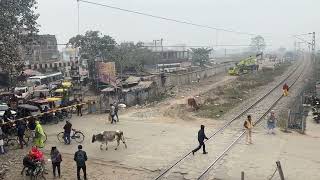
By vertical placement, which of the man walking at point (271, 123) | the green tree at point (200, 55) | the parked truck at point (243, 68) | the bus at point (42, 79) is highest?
the green tree at point (200, 55)

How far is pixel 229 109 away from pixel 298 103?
6.17m

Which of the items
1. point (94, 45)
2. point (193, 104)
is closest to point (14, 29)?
point (193, 104)

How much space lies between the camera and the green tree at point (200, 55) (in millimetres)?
94500

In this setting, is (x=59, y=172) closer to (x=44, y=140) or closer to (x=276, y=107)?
(x=44, y=140)

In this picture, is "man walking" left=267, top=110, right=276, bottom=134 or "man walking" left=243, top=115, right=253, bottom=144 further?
"man walking" left=267, top=110, right=276, bottom=134

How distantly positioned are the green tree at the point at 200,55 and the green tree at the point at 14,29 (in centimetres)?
5666

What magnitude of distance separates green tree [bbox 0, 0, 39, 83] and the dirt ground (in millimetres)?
A: 6202

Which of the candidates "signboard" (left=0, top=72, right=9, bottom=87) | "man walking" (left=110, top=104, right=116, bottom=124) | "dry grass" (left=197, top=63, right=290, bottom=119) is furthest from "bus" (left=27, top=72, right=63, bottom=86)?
"man walking" (left=110, top=104, right=116, bottom=124)

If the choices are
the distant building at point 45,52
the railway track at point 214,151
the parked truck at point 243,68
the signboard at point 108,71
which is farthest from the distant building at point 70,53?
the railway track at point 214,151

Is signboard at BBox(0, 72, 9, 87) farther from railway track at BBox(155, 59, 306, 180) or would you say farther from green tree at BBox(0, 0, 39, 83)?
railway track at BBox(155, 59, 306, 180)

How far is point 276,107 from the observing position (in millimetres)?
34906

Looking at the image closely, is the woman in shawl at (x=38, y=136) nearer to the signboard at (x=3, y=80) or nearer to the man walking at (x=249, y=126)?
the man walking at (x=249, y=126)

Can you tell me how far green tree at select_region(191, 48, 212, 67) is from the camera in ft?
310

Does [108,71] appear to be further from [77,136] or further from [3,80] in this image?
[77,136]
